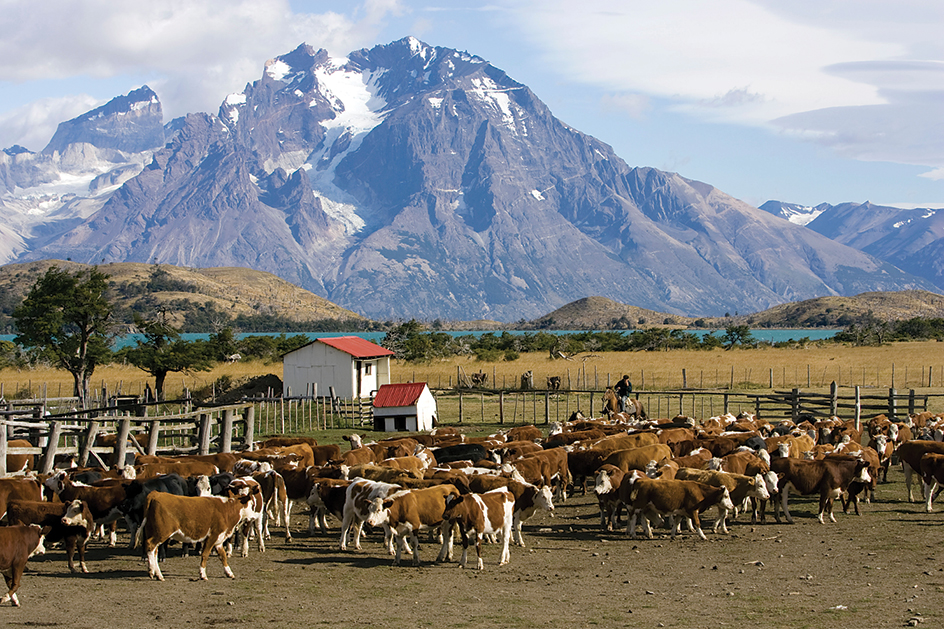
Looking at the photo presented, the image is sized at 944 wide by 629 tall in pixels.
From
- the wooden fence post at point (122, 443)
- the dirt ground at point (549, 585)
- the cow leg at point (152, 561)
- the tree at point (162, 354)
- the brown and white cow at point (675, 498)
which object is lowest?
the dirt ground at point (549, 585)

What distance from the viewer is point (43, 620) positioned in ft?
36.3

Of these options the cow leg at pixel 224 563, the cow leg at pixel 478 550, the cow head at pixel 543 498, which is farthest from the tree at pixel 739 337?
the cow leg at pixel 224 563

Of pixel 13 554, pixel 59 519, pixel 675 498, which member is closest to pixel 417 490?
pixel 675 498

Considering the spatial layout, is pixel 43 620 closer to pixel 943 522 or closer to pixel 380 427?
pixel 943 522

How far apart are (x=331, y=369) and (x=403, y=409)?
13208 millimetres

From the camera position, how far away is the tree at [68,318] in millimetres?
51344

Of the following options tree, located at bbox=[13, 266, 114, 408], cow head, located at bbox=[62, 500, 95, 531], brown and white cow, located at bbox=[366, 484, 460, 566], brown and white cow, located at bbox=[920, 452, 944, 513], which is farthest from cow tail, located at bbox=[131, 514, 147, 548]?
tree, located at bbox=[13, 266, 114, 408]

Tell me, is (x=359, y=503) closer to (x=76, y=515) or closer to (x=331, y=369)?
(x=76, y=515)

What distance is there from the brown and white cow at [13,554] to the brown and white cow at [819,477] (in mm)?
13400

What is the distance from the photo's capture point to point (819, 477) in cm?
1806

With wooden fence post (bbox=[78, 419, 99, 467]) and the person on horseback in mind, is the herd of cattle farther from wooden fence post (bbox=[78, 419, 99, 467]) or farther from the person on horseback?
the person on horseback

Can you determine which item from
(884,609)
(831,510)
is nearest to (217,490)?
(884,609)

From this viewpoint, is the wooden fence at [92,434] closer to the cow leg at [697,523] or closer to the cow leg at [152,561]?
the cow leg at [152,561]

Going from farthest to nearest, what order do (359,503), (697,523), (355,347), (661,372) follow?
(661,372)
(355,347)
(697,523)
(359,503)
